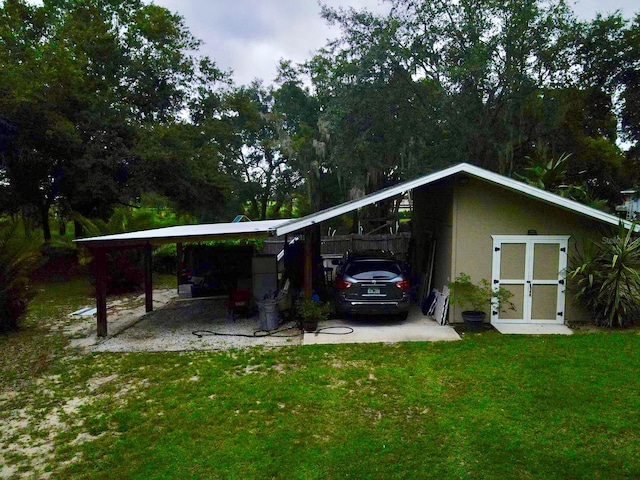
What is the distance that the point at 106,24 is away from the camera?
1742cm

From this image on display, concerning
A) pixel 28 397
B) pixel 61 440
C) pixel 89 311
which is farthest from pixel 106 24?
pixel 61 440

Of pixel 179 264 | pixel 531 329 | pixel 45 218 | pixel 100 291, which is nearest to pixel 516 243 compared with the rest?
pixel 531 329

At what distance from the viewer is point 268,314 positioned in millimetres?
9367

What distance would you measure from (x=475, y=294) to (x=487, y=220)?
1524 millimetres

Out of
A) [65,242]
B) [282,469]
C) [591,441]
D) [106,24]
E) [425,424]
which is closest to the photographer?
[282,469]

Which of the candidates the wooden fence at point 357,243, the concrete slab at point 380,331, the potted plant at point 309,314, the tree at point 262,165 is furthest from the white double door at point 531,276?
the tree at point 262,165

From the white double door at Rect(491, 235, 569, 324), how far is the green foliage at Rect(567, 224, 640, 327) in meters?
0.35

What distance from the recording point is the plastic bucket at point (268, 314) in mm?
9367

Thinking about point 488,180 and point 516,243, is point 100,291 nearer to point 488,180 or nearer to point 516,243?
point 488,180

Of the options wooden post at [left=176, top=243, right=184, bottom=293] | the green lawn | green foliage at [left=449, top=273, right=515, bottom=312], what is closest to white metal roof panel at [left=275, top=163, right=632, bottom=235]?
green foliage at [left=449, top=273, right=515, bottom=312]

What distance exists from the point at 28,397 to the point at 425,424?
5079 millimetres

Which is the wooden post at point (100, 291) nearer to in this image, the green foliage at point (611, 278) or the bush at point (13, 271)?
the bush at point (13, 271)

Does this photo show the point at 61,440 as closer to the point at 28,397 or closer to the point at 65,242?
the point at 28,397

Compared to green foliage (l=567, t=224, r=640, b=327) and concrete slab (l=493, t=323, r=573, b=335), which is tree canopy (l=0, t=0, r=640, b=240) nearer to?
green foliage (l=567, t=224, r=640, b=327)
